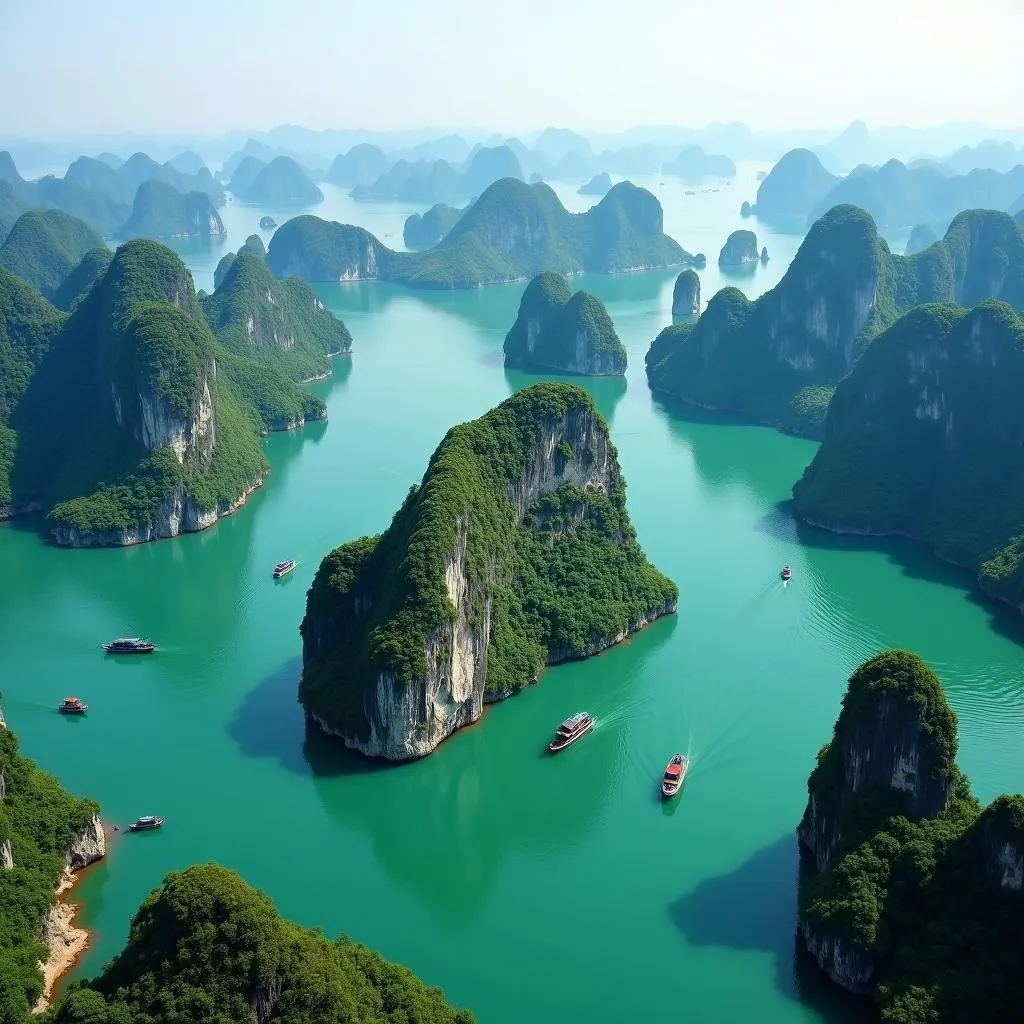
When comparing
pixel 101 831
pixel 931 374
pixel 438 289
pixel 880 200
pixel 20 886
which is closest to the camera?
pixel 20 886

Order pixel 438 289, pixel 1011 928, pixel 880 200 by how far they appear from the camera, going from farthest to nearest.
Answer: pixel 880 200, pixel 438 289, pixel 1011 928

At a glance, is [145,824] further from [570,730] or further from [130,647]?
[570,730]

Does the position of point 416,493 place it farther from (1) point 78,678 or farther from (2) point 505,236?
(2) point 505,236

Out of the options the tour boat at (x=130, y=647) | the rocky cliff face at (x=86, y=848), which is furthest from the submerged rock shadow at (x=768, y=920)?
the tour boat at (x=130, y=647)

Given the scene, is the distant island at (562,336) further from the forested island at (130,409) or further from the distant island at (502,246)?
the distant island at (502,246)

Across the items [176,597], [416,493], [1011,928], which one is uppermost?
[416,493]

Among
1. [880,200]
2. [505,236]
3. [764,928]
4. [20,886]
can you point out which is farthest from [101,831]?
[880,200]
